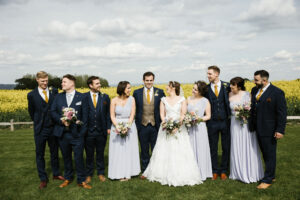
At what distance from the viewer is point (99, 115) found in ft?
19.5

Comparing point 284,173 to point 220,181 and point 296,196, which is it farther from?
point 220,181

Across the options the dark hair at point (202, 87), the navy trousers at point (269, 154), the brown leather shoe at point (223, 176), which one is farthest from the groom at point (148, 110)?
the navy trousers at point (269, 154)

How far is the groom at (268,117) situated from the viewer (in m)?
5.17

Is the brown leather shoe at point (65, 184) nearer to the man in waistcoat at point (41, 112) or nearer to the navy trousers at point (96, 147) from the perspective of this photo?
the man in waistcoat at point (41, 112)

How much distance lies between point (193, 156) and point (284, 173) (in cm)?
264

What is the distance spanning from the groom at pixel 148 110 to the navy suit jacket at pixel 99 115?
0.81m

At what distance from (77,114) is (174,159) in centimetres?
Result: 251

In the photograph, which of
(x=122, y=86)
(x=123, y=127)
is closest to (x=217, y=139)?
(x=123, y=127)

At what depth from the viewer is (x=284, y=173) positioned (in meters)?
6.35

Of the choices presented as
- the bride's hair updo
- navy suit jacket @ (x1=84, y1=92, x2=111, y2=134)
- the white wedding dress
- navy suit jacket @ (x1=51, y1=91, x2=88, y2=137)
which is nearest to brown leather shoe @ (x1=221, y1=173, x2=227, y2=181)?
the white wedding dress

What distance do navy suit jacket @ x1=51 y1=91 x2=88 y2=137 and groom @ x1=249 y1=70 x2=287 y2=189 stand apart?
393 cm

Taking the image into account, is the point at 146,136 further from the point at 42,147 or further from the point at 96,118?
the point at 42,147

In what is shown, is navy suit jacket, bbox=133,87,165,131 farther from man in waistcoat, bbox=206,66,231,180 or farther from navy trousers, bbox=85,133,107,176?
man in waistcoat, bbox=206,66,231,180

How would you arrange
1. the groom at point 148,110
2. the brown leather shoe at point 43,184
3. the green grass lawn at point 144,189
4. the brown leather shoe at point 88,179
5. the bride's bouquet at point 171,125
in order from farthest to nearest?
the groom at point 148,110, the brown leather shoe at point 88,179, the brown leather shoe at point 43,184, the bride's bouquet at point 171,125, the green grass lawn at point 144,189
